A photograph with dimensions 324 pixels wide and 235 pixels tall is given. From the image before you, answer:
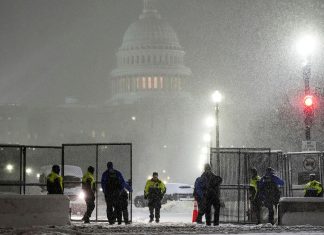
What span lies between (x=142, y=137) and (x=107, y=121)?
82.7ft

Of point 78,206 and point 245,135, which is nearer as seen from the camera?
point 78,206

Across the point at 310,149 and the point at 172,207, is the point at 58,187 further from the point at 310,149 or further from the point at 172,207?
the point at 172,207

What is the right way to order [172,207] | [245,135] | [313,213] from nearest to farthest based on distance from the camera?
[313,213] → [172,207] → [245,135]

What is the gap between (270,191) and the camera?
30328mm

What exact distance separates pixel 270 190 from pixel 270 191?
0.03 m

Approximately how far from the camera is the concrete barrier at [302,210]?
93.1ft

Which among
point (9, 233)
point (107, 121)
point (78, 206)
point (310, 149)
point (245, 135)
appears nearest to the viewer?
point (9, 233)

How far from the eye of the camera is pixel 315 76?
95.3 metres

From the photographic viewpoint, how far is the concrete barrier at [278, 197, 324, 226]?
28.4m

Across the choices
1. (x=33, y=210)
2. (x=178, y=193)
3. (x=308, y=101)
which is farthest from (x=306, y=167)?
(x=178, y=193)

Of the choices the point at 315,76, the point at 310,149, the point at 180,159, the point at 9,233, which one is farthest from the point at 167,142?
the point at 9,233

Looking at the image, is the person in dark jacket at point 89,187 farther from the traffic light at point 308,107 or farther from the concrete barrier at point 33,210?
the traffic light at point 308,107

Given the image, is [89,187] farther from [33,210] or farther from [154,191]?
[33,210]

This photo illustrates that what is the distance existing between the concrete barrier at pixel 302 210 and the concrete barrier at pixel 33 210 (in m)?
5.51
